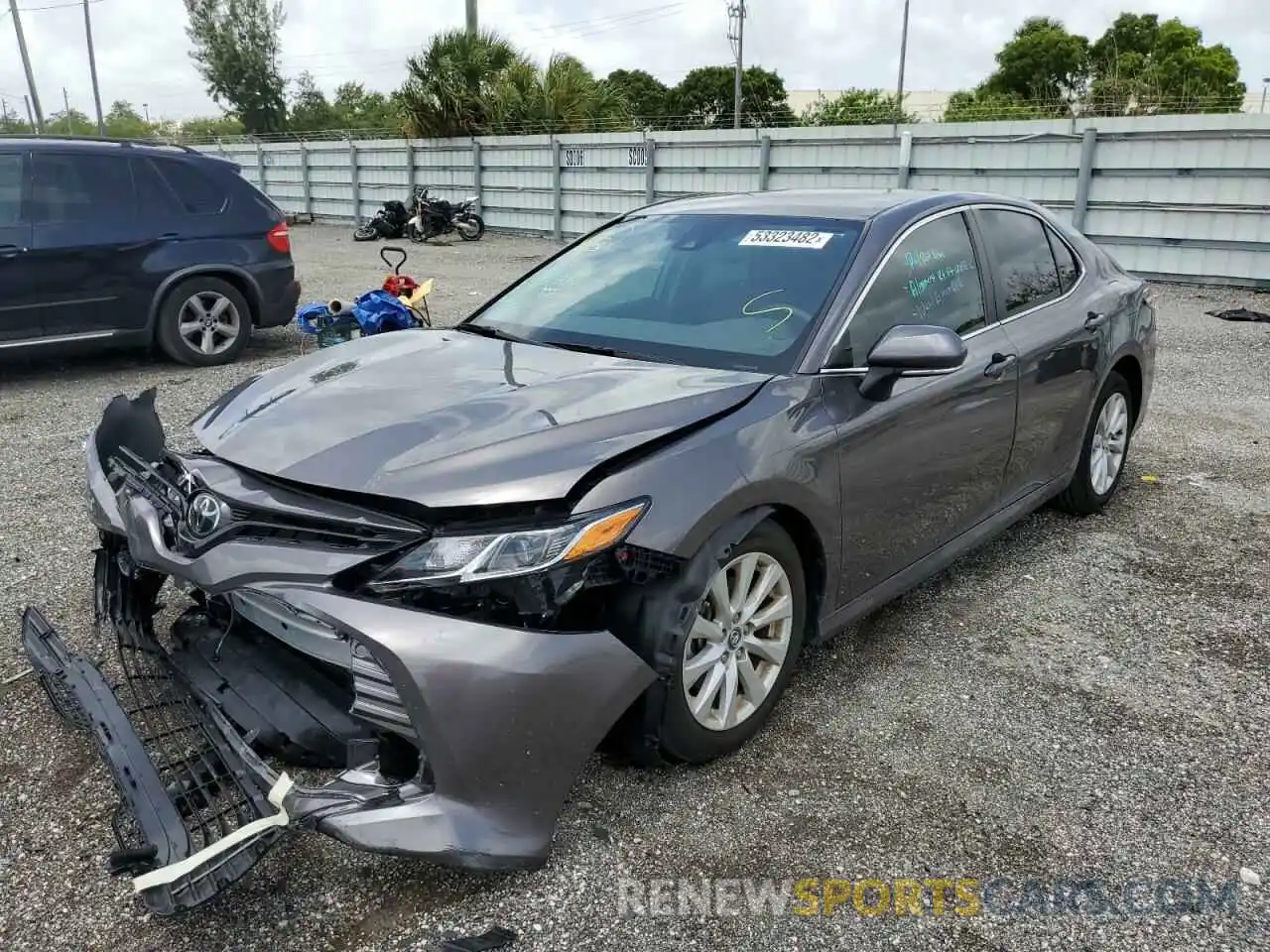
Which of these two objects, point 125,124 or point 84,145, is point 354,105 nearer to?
point 125,124

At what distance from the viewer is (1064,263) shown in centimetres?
452

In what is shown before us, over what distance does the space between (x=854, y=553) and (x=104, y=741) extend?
2112 millimetres

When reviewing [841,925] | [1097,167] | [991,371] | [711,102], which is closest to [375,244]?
[1097,167]

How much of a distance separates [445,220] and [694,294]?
18400mm

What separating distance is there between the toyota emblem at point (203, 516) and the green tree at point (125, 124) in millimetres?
72610

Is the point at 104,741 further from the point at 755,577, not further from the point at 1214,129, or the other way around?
the point at 1214,129

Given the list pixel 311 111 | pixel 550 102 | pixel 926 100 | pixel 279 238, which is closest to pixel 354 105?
pixel 311 111

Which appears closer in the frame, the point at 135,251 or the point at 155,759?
the point at 155,759

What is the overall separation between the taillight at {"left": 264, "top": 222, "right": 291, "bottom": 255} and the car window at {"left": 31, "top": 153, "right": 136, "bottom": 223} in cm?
109

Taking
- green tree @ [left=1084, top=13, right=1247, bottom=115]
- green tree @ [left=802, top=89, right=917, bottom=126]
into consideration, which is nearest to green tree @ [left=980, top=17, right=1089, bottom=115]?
green tree @ [left=1084, top=13, right=1247, bottom=115]

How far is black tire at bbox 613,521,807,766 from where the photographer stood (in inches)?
98.3

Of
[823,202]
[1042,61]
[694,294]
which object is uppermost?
[1042,61]

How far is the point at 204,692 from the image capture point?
2.58 meters

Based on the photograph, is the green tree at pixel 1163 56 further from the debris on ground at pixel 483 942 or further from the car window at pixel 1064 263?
the debris on ground at pixel 483 942
